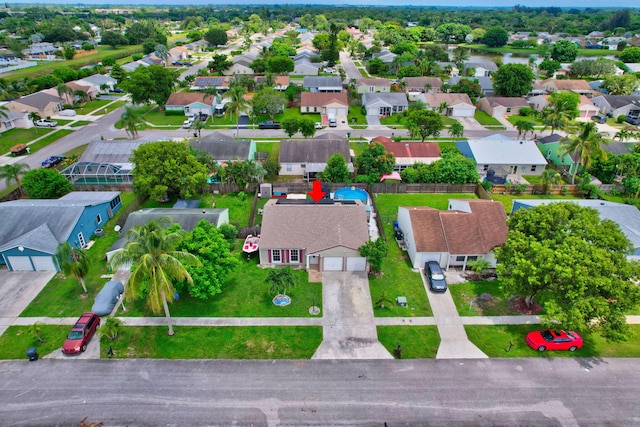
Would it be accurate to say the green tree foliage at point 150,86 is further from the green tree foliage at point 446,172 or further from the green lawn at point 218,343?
the green lawn at point 218,343

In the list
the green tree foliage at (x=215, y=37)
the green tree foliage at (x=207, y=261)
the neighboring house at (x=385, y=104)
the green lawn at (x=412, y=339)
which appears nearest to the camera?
the green lawn at (x=412, y=339)

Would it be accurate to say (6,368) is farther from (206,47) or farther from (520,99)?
(206,47)

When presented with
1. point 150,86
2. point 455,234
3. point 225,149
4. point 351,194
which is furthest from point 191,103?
point 455,234

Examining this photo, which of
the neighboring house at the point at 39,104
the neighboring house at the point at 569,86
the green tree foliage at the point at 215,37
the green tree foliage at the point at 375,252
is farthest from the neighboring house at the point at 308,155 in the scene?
the green tree foliage at the point at 215,37

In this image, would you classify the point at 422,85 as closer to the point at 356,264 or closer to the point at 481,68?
the point at 481,68

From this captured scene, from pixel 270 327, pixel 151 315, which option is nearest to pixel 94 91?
pixel 151 315

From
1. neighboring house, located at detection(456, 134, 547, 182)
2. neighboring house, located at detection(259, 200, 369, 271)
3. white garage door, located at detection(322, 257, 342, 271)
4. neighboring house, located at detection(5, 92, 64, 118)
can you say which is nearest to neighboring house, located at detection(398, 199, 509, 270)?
neighboring house, located at detection(259, 200, 369, 271)
